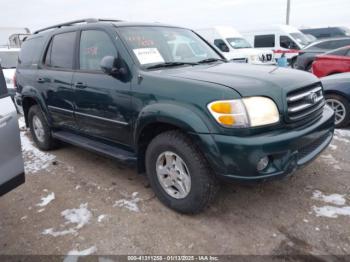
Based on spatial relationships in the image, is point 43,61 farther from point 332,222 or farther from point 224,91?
point 332,222

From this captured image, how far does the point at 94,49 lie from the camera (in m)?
3.55

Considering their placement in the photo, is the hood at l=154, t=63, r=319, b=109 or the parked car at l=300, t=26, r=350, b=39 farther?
the parked car at l=300, t=26, r=350, b=39

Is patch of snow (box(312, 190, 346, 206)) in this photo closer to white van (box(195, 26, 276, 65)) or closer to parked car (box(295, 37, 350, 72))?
parked car (box(295, 37, 350, 72))

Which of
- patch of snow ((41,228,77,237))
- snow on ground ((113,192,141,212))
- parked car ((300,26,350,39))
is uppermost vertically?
parked car ((300,26,350,39))

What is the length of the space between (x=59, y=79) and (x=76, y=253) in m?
2.31

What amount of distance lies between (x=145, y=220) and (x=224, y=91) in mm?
1415

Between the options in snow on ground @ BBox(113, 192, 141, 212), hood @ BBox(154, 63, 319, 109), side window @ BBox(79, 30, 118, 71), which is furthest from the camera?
side window @ BBox(79, 30, 118, 71)

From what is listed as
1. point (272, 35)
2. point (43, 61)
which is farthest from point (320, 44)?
point (43, 61)

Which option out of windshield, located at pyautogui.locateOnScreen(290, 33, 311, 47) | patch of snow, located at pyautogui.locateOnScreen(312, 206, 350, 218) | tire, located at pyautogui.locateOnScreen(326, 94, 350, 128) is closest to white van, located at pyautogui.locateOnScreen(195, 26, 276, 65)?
windshield, located at pyautogui.locateOnScreen(290, 33, 311, 47)

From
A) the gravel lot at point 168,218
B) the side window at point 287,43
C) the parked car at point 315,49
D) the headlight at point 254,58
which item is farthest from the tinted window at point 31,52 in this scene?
the side window at point 287,43

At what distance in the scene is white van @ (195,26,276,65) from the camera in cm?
1312

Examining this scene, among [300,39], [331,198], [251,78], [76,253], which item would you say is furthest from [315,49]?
[76,253]

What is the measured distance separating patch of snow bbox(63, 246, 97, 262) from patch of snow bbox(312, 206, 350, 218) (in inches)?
80.2

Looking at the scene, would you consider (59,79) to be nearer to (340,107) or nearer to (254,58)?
(340,107)
